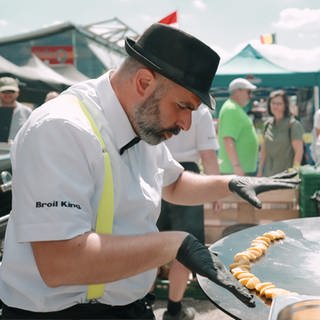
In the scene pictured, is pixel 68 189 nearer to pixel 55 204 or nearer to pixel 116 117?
pixel 55 204

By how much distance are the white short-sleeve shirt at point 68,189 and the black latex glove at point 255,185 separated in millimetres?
492

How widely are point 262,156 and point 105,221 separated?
174 inches

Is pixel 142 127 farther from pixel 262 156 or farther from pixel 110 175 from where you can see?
pixel 262 156

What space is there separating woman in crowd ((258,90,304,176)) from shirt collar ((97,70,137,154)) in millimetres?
3808

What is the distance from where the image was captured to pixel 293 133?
503cm

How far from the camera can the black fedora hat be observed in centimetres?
144

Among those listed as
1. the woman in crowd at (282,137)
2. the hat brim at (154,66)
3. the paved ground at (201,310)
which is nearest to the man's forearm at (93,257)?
the hat brim at (154,66)

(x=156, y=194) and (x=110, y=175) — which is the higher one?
(x=110, y=175)

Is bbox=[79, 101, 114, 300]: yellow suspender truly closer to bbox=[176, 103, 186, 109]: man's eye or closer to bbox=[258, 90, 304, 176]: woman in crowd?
bbox=[176, 103, 186, 109]: man's eye

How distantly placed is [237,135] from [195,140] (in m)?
1.27

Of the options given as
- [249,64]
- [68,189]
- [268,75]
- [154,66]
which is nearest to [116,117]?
[154,66]

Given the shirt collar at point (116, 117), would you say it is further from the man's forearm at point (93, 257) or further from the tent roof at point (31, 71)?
the tent roof at point (31, 71)

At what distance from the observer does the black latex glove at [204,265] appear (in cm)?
134

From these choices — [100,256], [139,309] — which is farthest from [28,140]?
[139,309]
